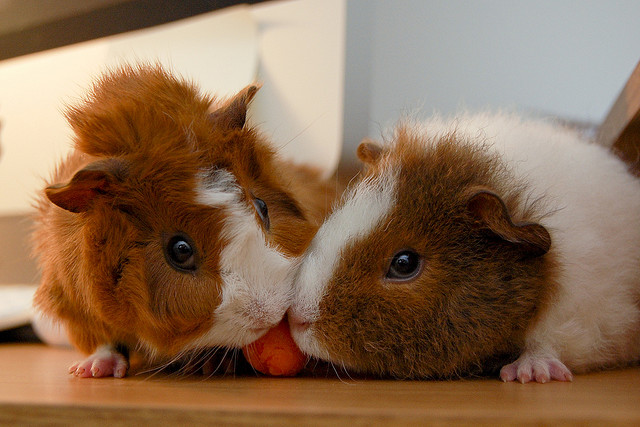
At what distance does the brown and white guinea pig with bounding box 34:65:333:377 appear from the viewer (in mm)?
1056

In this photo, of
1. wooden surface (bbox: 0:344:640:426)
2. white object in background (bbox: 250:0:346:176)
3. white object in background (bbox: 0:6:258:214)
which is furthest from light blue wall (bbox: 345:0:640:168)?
wooden surface (bbox: 0:344:640:426)

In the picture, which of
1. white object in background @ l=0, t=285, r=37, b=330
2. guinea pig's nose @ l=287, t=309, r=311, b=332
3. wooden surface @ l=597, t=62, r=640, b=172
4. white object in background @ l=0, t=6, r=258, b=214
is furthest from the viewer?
white object in background @ l=0, t=6, r=258, b=214

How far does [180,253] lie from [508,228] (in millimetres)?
616

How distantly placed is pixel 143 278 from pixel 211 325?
0.50ft

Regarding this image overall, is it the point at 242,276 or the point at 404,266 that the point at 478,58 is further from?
the point at 242,276

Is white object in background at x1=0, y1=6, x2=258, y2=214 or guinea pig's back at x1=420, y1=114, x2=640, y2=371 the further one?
white object in background at x1=0, y1=6, x2=258, y2=214

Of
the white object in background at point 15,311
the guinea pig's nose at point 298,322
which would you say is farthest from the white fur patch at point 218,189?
the white object in background at point 15,311

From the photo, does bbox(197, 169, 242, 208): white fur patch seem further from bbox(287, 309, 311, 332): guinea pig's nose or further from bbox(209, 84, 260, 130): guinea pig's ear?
bbox(287, 309, 311, 332): guinea pig's nose

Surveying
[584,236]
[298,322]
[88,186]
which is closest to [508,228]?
[584,236]

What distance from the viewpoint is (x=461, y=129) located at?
1.45 meters

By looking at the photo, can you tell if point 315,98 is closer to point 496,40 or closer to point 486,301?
point 496,40

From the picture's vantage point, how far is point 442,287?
1.11 metres

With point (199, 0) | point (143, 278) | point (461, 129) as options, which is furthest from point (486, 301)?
point (199, 0)

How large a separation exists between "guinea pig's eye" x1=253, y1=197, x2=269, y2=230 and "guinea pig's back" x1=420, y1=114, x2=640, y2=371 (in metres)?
0.51
